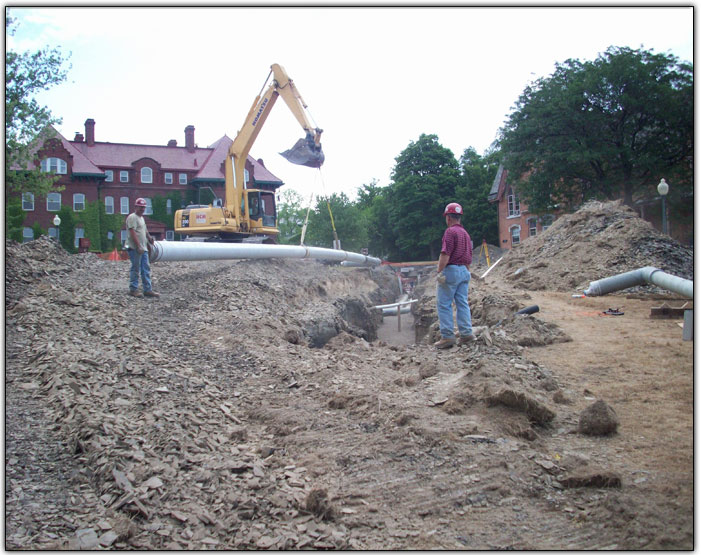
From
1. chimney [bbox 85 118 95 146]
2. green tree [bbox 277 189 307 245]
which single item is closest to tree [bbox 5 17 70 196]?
chimney [bbox 85 118 95 146]

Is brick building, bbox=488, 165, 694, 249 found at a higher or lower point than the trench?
higher

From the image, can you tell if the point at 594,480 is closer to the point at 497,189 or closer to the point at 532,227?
the point at 532,227

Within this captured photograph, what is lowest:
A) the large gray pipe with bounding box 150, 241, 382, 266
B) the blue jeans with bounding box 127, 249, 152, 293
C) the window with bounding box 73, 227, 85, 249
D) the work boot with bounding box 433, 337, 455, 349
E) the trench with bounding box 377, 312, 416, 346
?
the trench with bounding box 377, 312, 416, 346

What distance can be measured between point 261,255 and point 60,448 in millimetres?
10797

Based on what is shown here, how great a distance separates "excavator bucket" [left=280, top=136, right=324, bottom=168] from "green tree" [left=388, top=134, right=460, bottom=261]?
22254 mm

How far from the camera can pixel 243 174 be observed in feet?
54.6

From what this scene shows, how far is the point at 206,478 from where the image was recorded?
3686 millimetres

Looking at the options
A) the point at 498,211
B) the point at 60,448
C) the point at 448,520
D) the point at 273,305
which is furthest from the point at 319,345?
the point at 498,211

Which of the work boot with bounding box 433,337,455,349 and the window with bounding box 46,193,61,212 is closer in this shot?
the work boot with bounding box 433,337,455,349

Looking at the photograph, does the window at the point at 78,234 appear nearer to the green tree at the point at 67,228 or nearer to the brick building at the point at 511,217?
the green tree at the point at 67,228

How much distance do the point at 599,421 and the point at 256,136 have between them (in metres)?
14.5

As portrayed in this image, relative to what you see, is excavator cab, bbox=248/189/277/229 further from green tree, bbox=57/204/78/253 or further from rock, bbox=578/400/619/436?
green tree, bbox=57/204/78/253

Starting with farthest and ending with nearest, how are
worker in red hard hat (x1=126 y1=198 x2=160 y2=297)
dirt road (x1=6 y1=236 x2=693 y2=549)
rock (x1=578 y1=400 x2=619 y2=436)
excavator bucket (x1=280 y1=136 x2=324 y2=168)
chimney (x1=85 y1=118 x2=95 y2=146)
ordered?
chimney (x1=85 y1=118 x2=95 y2=146), excavator bucket (x1=280 y1=136 x2=324 y2=168), worker in red hard hat (x1=126 y1=198 x2=160 y2=297), rock (x1=578 y1=400 x2=619 y2=436), dirt road (x1=6 y1=236 x2=693 y2=549)

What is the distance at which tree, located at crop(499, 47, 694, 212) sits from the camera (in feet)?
74.9
